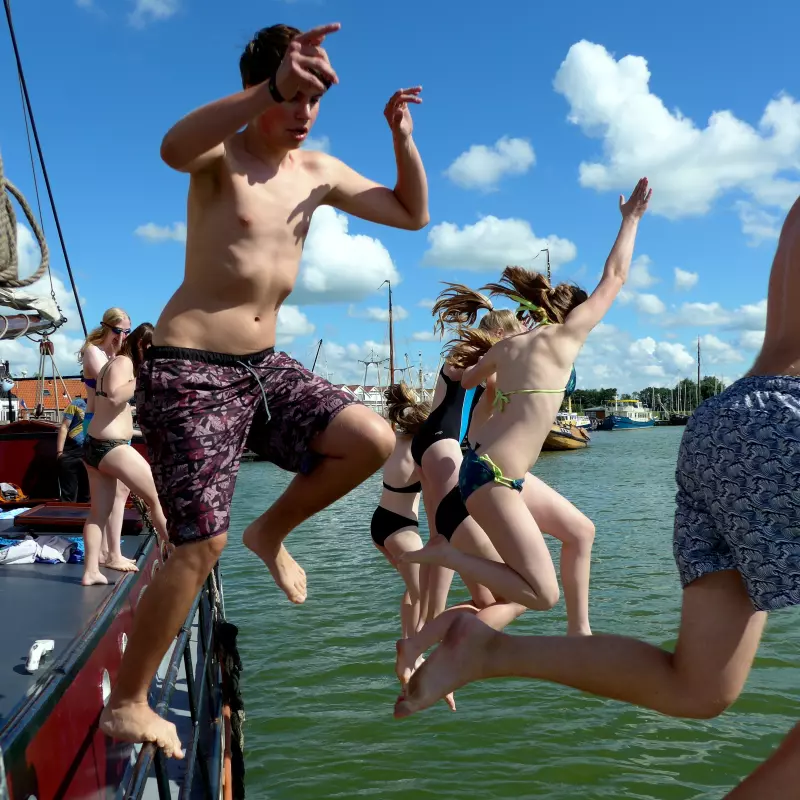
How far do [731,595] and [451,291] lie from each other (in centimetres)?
312

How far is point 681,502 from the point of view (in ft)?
8.68

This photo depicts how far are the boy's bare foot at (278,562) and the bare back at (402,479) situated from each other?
8.53 feet

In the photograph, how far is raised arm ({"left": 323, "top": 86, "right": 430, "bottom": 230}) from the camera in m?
3.29

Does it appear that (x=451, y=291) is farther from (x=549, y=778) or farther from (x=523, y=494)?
(x=549, y=778)

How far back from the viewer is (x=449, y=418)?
5.34 meters

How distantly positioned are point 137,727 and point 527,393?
2349 millimetres

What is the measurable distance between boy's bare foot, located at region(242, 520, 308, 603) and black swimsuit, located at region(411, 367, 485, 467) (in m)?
1.95

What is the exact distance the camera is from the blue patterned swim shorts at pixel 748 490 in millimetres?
2320

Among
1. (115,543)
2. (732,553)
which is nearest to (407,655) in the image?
(732,553)

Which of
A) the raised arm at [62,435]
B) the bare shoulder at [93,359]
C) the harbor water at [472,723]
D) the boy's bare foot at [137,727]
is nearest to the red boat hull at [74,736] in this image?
the boy's bare foot at [137,727]

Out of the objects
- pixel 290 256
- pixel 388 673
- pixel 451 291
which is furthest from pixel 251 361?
pixel 388 673

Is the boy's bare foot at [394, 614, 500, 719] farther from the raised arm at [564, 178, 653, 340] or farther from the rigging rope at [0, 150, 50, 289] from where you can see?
the rigging rope at [0, 150, 50, 289]

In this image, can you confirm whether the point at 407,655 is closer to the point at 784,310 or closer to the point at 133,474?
the point at 784,310

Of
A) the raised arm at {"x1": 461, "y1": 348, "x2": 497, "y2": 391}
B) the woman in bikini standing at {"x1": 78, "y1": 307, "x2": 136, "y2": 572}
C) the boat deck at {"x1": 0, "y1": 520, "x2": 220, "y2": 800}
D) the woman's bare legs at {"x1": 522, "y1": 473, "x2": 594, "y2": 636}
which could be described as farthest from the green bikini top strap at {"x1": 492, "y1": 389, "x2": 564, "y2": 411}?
the woman in bikini standing at {"x1": 78, "y1": 307, "x2": 136, "y2": 572}
